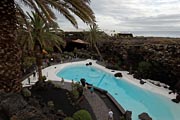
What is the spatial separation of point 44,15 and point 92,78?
16665 millimetres

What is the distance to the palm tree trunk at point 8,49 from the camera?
8.44 m

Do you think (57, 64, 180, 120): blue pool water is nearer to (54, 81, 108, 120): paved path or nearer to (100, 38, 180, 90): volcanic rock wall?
(54, 81, 108, 120): paved path

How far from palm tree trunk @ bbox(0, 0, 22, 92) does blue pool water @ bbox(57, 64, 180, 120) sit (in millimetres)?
7469

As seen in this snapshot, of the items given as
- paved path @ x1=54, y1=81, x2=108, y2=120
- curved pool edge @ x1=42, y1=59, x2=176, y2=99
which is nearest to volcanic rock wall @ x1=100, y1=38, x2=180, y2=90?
curved pool edge @ x1=42, y1=59, x2=176, y2=99

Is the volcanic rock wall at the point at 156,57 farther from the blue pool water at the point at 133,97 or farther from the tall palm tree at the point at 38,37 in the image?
the tall palm tree at the point at 38,37

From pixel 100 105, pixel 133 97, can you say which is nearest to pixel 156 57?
pixel 133 97

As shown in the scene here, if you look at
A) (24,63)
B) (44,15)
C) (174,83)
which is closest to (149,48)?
(174,83)

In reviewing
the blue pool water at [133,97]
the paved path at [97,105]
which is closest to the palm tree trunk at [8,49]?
the paved path at [97,105]

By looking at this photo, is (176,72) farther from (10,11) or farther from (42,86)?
(10,11)

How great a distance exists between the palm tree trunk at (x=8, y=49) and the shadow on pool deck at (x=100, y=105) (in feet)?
Answer: 16.3

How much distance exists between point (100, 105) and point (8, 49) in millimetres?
7125

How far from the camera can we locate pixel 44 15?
1035cm

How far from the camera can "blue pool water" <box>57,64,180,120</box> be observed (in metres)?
15.7

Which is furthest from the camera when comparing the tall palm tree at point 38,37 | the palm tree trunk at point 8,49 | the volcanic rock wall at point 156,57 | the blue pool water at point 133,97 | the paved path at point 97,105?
the volcanic rock wall at point 156,57
